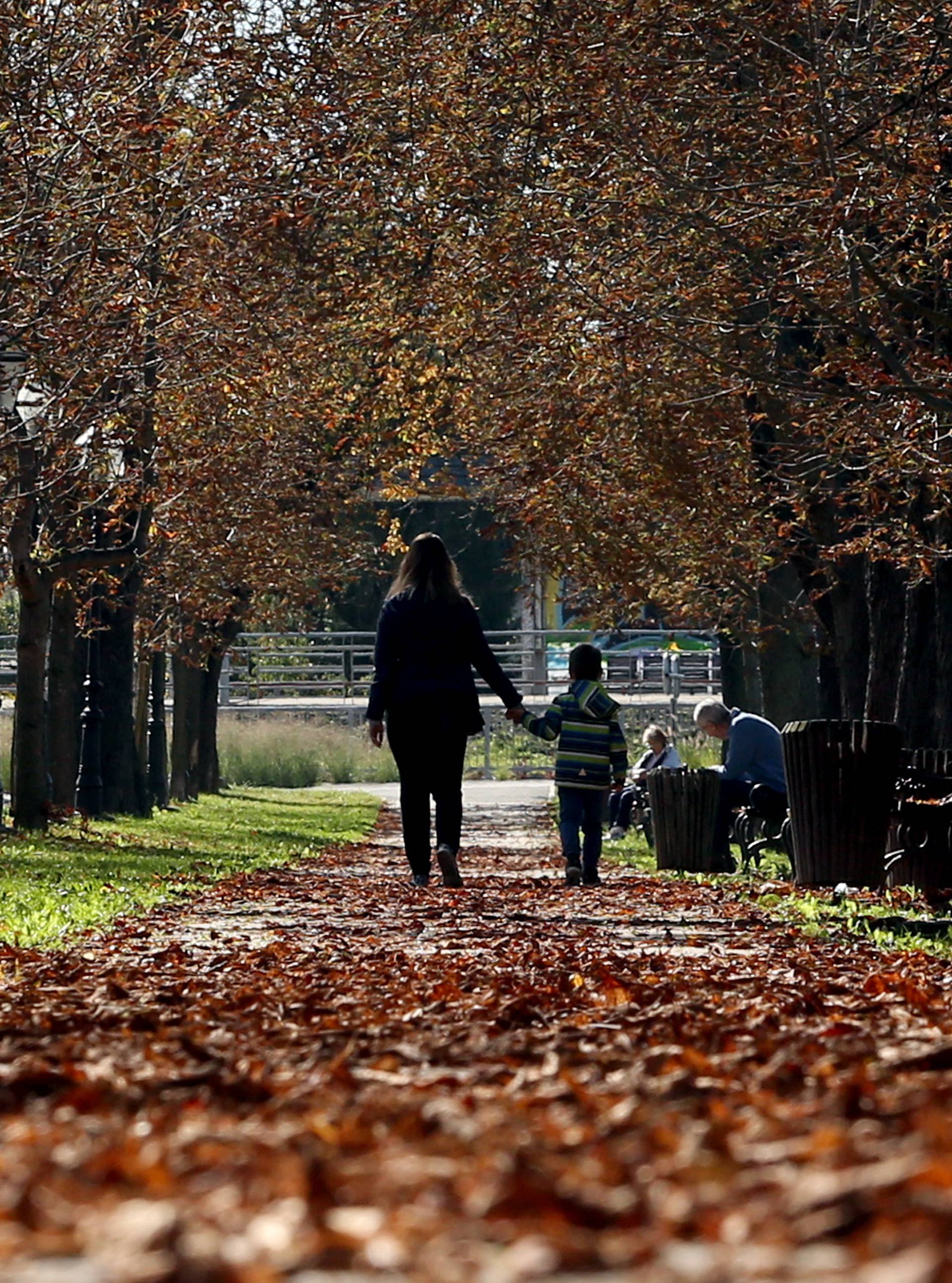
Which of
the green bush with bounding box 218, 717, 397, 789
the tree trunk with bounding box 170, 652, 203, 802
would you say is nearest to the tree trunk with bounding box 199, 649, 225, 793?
the tree trunk with bounding box 170, 652, 203, 802

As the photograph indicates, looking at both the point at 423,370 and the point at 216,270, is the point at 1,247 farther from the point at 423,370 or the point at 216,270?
the point at 423,370

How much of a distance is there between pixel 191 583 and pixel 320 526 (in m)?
6.31

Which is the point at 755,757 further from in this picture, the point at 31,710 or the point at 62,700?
the point at 62,700

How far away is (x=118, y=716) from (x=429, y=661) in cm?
1294

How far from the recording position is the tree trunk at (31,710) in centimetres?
2005

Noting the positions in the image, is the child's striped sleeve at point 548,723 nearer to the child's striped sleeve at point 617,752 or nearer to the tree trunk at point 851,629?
the child's striped sleeve at point 617,752

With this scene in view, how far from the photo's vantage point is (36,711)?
67.2 feet

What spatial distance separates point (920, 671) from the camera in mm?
17578

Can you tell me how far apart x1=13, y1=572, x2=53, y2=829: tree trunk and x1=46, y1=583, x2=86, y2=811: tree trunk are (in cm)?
183

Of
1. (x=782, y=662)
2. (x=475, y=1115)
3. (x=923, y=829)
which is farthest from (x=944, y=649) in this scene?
(x=475, y=1115)

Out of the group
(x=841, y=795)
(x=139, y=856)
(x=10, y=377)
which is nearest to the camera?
(x=841, y=795)

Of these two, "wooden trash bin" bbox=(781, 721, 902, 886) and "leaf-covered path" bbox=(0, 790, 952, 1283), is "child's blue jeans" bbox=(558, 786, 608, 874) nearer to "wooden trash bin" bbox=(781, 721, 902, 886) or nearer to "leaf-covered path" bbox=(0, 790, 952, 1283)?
"wooden trash bin" bbox=(781, 721, 902, 886)

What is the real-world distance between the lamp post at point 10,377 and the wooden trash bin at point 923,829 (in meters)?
6.34

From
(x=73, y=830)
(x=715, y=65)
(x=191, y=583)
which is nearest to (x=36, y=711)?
(x=73, y=830)
